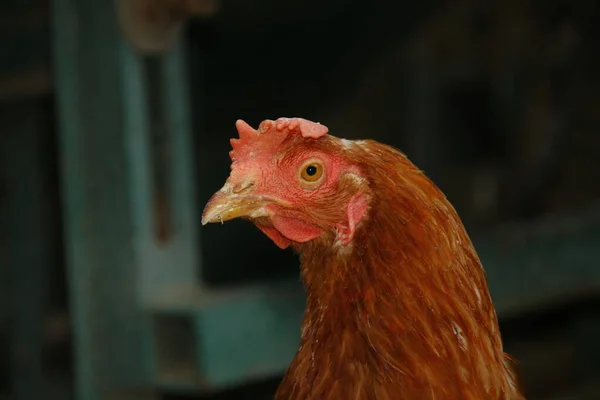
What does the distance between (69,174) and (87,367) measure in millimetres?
651

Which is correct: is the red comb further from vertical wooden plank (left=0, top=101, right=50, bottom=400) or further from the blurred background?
vertical wooden plank (left=0, top=101, right=50, bottom=400)

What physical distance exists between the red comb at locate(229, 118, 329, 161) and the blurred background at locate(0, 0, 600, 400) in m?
1.34

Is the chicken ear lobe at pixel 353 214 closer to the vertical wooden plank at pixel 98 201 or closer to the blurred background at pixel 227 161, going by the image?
the blurred background at pixel 227 161

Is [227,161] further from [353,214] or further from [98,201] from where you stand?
[353,214]

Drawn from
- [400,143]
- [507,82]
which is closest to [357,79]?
[400,143]

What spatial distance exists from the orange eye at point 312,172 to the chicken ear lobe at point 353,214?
0.07 metres

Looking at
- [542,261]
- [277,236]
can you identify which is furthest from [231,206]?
[542,261]

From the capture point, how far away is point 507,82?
504 centimetres

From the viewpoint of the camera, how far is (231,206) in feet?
5.28

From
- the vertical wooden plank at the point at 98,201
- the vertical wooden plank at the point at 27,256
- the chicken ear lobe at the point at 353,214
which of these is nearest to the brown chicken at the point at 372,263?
the chicken ear lobe at the point at 353,214

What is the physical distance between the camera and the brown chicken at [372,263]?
1.61 m

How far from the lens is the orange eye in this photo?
5.40 ft

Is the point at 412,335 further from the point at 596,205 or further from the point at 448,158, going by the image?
the point at 448,158

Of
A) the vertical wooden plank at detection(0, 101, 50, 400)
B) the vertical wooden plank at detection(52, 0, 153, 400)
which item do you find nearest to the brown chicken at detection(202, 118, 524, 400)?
the vertical wooden plank at detection(52, 0, 153, 400)
